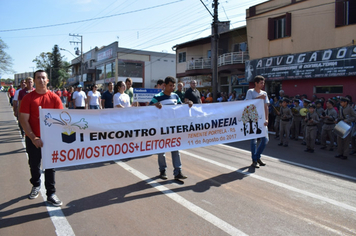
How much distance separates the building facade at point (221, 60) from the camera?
2303 centimetres

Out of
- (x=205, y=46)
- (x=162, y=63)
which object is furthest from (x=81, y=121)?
(x=162, y=63)

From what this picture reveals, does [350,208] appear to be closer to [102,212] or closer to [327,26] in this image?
[102,212]

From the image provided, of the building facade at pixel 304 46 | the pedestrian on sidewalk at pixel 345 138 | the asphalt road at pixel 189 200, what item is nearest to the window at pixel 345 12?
the building facade at pixel 304 46

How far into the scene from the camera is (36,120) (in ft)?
13.5

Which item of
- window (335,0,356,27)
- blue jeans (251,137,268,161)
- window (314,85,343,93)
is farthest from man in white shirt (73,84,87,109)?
window (335,0,356,27)

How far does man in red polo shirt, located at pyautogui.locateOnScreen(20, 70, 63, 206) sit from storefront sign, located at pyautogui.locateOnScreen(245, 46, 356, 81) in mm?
14716

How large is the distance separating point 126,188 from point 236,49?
72.8 ft

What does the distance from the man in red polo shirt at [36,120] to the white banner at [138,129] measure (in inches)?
6.1

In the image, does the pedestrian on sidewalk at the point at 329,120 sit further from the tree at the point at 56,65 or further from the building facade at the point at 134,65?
the tree at the point at 56,65

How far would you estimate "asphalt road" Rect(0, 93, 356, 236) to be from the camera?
3.52 meters

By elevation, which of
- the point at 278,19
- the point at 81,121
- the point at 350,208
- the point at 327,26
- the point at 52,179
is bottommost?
the point at 350,208

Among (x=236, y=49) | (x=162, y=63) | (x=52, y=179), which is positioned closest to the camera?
(x=52, y=179)

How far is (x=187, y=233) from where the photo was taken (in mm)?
3338

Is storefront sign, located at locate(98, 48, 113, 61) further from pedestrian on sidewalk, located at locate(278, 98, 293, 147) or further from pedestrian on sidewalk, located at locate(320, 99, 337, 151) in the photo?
pedestrian on sidewalk, located at locate(320, 99, 337, 151)
